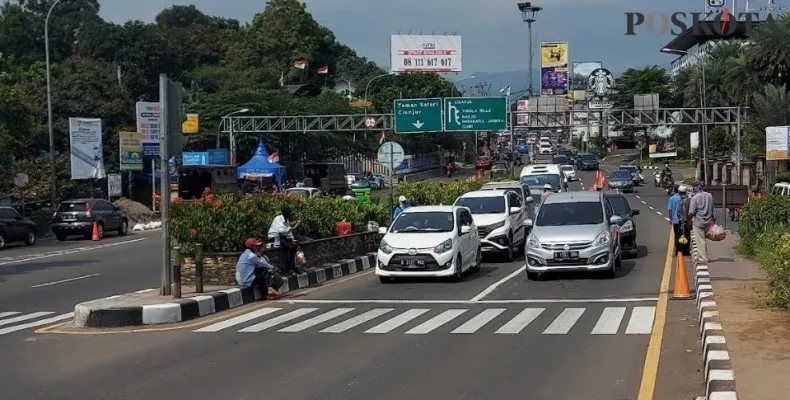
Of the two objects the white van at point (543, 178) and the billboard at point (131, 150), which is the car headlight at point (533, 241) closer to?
the white van at point (543, 178)

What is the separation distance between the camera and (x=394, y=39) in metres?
78.5

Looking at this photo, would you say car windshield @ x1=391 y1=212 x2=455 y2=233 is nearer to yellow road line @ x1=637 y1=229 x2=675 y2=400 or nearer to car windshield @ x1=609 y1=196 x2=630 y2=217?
yellow road line @ x1=637 y1=229 x2=675 y2=400

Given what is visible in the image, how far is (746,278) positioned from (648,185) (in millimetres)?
63470

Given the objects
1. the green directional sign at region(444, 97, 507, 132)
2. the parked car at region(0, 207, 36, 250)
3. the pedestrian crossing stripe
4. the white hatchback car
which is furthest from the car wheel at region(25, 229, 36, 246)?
the green directional sign at region(444, 97, 507, 132)

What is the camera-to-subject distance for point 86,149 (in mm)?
46500

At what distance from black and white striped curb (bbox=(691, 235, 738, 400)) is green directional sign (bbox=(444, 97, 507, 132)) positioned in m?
38.8

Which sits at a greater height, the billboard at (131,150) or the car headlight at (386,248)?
the billboard at (131,150)

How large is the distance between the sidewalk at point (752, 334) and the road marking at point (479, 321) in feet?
10.4

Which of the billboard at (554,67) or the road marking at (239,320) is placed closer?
the road marking at (239,320)

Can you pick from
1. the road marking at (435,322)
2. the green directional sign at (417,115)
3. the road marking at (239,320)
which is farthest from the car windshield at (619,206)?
the green directional sign at (417,115)

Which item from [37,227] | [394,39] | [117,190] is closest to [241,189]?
[117,190]

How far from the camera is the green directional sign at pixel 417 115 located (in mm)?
54344

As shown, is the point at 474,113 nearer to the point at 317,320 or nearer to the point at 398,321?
the point at 317,320

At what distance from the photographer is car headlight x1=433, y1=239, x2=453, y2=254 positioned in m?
19.9
